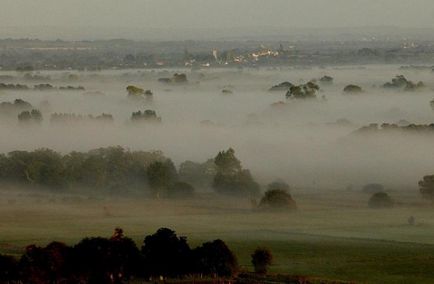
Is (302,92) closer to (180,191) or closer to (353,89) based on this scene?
(353,89)

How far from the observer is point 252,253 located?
44.8 meters

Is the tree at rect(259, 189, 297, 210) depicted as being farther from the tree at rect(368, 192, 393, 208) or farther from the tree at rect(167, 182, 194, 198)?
the tree at rect(167, 182, 194, 198)

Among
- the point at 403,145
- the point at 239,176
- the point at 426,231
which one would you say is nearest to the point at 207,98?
the point at 403,145

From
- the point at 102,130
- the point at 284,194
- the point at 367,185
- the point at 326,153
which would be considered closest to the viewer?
the point at 284,194

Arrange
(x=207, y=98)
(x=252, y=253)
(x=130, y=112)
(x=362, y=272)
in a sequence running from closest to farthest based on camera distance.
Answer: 1. (x=362, y=272)
2. (x=252, y=253)
3. (x=130, y=112)
4. (x=207, y=98)

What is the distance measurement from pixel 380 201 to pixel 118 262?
80.4 ft

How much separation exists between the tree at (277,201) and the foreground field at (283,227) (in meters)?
0.68

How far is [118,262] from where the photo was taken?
1516 inches

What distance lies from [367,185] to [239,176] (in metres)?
7.50

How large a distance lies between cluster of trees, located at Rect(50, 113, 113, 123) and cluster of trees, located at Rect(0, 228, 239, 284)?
8052cm

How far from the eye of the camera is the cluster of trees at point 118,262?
38062 mm

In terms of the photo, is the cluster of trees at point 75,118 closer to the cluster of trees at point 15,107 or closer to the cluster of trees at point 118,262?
the cluster of trees at point 15,107

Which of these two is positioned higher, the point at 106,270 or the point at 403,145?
the point at 403,145

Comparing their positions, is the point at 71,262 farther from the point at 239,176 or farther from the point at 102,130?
the point at 102,130
